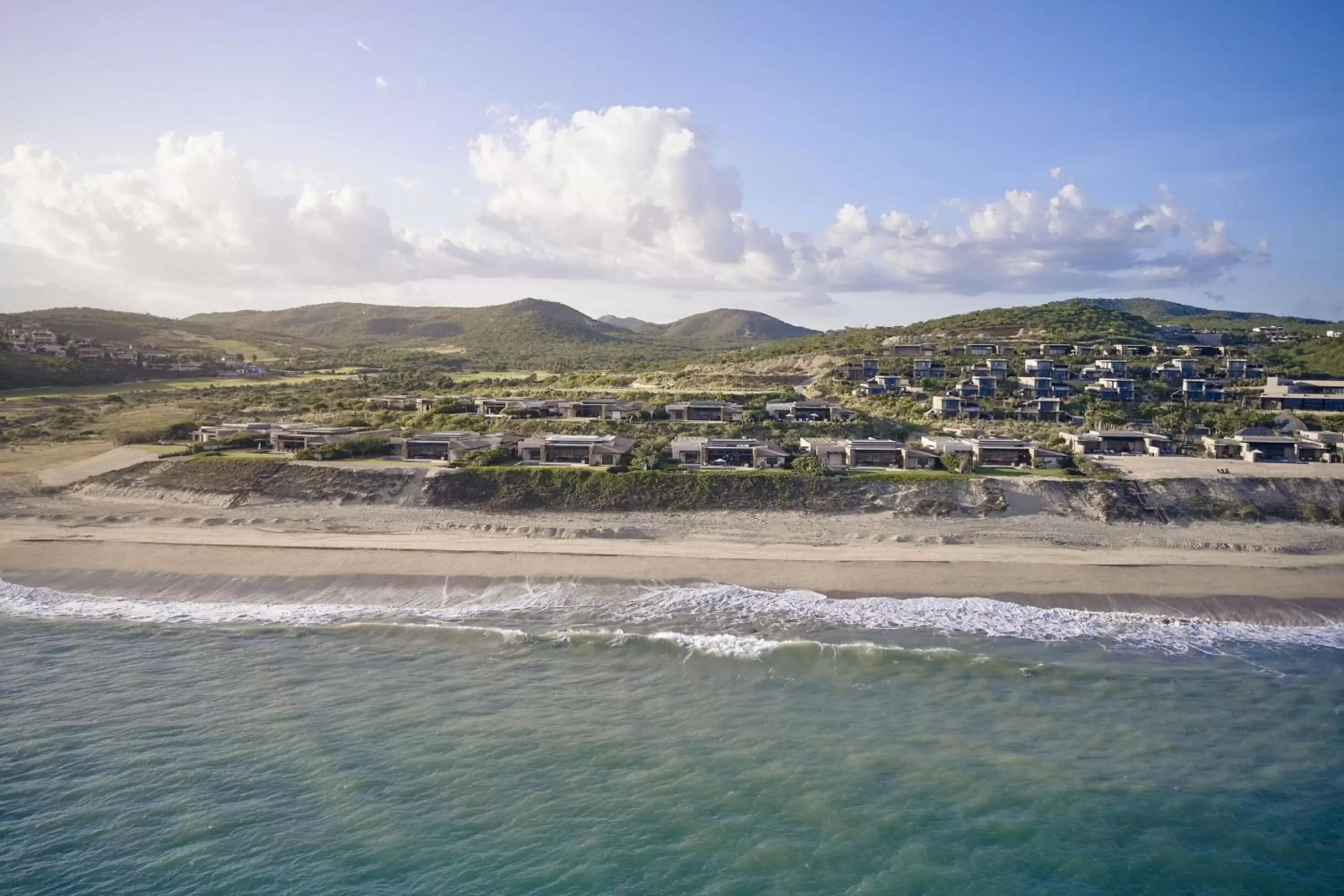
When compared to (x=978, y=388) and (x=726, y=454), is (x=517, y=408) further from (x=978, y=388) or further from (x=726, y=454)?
(x=978, y=388)

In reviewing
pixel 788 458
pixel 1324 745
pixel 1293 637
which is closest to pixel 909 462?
pixel 788 458

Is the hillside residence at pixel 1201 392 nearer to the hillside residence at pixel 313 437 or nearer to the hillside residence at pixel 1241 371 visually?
the hillside residence at pixel 1241 371

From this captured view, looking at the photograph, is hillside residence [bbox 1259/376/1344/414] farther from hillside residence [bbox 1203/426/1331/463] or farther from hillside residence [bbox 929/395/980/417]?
hillside residence [bbox 929/395/980/417]

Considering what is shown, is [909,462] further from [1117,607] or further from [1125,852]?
[1125,852]

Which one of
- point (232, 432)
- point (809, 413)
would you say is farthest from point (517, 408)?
point (809, 413)

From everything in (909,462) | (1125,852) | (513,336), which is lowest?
(1125,852)

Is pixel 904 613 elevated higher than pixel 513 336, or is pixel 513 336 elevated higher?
pixel 513 336

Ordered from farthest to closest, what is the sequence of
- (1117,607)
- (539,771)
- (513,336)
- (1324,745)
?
(513,336), (1117,607), (1324,745), (539,771)
